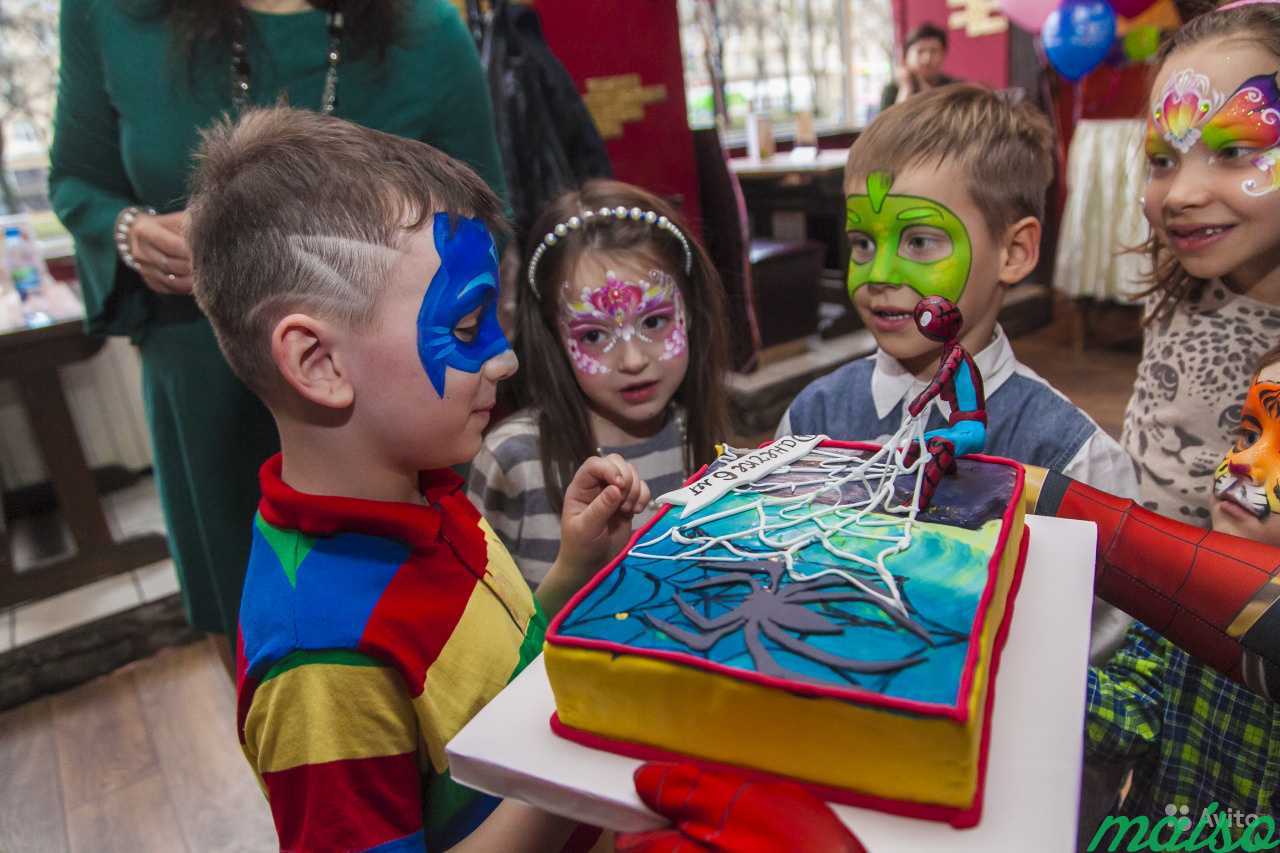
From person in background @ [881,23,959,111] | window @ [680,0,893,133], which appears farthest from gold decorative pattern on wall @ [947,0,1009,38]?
person in background @ [881,23,959,111]

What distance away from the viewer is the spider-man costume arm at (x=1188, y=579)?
2.64 ft

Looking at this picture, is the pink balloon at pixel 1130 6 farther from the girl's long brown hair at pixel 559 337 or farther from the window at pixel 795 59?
the girl's long brown hair at pixel 559 337

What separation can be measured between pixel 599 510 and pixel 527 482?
1.64 feet

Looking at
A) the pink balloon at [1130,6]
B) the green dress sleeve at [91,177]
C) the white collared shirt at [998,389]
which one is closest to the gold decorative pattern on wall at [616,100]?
the green dress sleeve at [91,177]

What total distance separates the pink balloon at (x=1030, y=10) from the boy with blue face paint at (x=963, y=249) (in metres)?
4.12

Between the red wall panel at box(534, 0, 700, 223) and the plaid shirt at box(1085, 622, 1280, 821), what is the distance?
257cm

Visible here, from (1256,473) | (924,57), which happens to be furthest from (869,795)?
(924,57)

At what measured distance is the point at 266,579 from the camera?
2.61 ft

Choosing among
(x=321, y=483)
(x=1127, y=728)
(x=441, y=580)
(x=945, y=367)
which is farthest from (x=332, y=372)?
(x=1127, y=728)

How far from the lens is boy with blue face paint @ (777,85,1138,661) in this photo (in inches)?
47.6

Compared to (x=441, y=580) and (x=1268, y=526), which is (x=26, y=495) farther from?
(x=1268, y=526)

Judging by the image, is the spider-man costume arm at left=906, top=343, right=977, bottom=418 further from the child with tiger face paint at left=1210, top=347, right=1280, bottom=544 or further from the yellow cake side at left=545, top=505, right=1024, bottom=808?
the child with tiger face paint at left=1210, top=347, right=1280, bottom=544

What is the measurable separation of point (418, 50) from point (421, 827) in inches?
46.3

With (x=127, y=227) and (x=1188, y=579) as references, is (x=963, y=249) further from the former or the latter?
(x=127, y=227)
